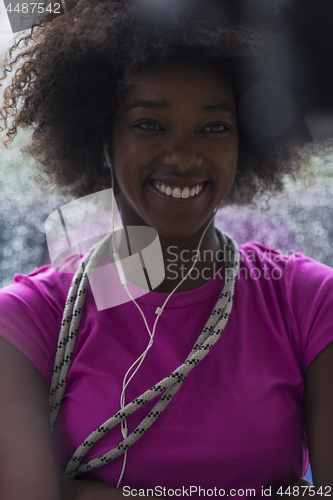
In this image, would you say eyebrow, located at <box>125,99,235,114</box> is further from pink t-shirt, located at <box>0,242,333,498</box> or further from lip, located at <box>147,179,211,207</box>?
pink t-shirt, located at <box>0,242,333,498</box>

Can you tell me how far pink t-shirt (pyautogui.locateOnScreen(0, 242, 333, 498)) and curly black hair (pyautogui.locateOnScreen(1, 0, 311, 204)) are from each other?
1.32ft

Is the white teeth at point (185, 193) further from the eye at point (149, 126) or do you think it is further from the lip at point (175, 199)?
the eye at point (149, 126)

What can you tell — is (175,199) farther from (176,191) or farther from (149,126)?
(149,126)

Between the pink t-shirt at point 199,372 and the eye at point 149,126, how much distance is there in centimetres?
43

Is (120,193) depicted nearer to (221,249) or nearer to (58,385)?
(221,249)

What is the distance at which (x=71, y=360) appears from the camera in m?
1.14

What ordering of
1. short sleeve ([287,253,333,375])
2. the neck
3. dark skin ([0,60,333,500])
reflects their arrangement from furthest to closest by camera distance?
the neck, short sleeve ([287,253,333,375]), dark skin ([0,60,333,500])

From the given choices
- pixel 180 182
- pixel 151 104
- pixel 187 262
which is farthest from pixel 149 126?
pixel 187 262

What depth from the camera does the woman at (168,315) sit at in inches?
40.7

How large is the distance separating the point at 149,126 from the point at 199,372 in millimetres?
613

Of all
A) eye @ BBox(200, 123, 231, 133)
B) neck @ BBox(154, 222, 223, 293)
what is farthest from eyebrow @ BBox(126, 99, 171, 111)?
neck @ BBox(154, 222, 223, 293)

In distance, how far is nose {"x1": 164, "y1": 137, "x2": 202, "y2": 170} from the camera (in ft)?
3.66

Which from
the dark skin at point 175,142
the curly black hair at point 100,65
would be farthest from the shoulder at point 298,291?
the curly black hair at point 100,65

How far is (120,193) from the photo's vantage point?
134 cm
